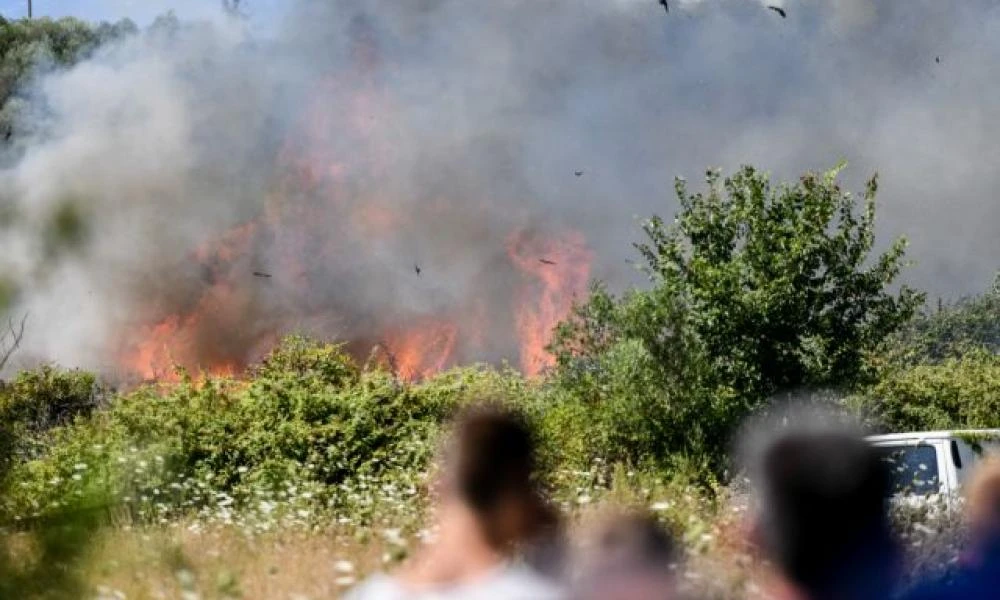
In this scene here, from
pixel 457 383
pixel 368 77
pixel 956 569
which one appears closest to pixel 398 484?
pixel 457 383

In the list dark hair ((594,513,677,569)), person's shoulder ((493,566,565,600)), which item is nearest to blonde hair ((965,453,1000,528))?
dark hair ((594,513,677,569))

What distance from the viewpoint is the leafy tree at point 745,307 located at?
15492mm

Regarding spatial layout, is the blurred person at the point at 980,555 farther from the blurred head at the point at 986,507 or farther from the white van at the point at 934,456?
the white van at the point at 934,456

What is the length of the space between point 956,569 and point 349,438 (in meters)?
11.2

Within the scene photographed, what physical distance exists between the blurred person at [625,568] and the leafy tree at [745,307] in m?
11.5

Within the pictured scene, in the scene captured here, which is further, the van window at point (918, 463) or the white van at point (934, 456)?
the white van at point (934, 456)

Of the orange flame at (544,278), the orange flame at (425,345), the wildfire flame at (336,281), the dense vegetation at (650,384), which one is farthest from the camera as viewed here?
the orange flame at (544,278)

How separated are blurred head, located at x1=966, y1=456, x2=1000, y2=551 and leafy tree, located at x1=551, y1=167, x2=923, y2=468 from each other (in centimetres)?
1047

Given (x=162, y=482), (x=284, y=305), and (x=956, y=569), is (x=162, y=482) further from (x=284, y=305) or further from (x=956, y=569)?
(x=284, y=305)

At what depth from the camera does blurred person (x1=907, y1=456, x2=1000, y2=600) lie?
3.86m

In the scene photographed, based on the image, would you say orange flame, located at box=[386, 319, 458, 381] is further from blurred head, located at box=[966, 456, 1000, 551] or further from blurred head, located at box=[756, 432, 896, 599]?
blurred head, located at box=[756, 432, 896, 599]

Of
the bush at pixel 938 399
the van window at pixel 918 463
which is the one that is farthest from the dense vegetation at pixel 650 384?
the bush at pixel 938 399

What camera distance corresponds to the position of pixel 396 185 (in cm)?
3900

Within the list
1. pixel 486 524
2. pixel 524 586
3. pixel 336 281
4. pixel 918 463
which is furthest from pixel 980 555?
pixel 336 281
